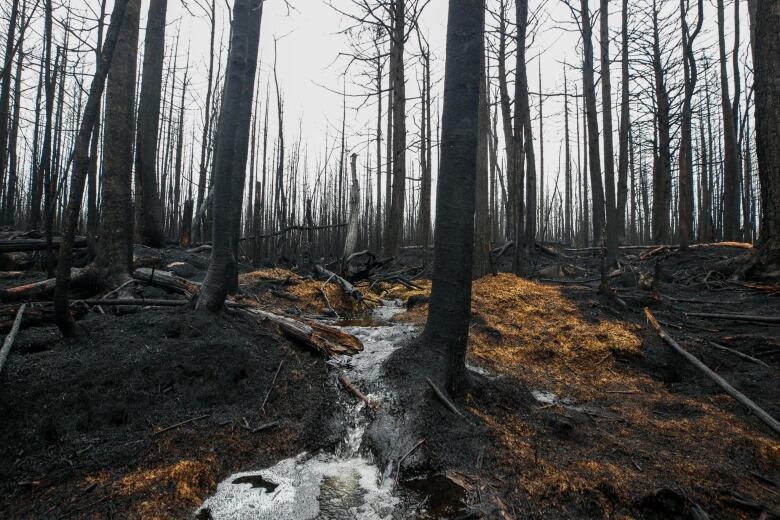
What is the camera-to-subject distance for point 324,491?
2180 mm

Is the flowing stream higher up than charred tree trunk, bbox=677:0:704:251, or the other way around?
charred tree trunk, bbox=677:0:704:251

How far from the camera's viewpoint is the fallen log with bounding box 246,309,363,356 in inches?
152

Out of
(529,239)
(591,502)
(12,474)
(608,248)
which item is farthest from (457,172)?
(529,239)

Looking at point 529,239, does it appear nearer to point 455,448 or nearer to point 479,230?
point 479,230

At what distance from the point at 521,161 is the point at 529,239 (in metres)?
3.25

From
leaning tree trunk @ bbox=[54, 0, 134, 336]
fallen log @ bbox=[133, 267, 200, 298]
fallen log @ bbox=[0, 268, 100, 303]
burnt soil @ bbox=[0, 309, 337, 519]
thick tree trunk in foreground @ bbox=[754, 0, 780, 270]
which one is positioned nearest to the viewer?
burnt soil @ bbox=[0, 309, 337, 519]

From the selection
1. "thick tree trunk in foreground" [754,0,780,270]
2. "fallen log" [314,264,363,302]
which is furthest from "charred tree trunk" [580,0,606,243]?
"fallen log" [314,264,363,302]

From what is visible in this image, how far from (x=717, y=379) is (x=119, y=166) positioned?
6.57m

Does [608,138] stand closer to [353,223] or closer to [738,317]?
[353,223]

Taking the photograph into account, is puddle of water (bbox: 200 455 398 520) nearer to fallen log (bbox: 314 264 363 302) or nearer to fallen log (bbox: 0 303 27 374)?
fallen log (bbox: 0 303 27 374)

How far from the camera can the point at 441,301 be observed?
3.13 metres

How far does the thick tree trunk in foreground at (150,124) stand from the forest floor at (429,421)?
4.80m

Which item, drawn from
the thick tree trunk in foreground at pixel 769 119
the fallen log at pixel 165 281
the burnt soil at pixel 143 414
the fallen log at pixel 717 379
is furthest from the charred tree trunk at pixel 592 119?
the fallen log at pixel 165 281

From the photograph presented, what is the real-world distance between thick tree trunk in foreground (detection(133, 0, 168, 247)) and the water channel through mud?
7608mm
